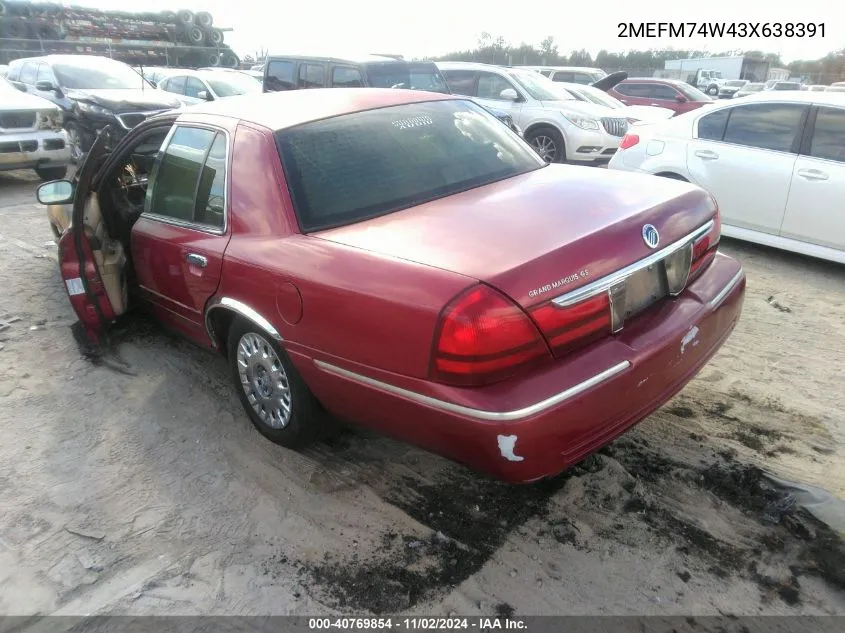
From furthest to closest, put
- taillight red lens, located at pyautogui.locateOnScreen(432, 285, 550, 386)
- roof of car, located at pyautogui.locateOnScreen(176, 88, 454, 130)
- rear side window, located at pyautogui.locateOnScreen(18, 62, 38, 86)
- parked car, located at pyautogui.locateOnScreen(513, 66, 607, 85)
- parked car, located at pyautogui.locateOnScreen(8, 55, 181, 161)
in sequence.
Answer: parked car, located at pyautogui.locateOnScreen(513, 66, 607, 85), rear side window, located at pyautogui.locateOnScreen(18, 62, 38, 86), parked car, located at pyautogui.locateOnScreen(8, 55, 181, 161), roof of car, located at pyautogui.locateOnScreen(176, 88, 454, 130), taillight red lens, located at pyautogui.locateOnScreen(432, 285, 550, 386)

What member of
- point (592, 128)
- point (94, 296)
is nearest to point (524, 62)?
point (592, 128)

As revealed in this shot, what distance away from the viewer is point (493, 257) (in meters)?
2.27

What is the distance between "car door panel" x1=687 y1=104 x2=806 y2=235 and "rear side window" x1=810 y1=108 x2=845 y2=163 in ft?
0.48

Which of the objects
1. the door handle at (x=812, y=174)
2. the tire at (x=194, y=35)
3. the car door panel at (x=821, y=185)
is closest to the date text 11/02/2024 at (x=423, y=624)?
the car door panel at (x=821, y=185)

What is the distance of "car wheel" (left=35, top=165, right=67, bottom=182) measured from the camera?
994 centimetres

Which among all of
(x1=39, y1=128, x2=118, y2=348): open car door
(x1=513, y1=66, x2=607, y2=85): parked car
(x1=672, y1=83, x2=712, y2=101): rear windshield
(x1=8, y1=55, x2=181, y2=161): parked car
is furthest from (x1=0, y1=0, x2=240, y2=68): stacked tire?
(x1=39, y1=128, x2=118, y2=348): open car door

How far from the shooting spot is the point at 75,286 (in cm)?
389

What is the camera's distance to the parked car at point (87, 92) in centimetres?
971

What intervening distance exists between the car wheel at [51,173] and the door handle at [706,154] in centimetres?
888

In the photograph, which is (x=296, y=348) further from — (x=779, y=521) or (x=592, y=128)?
(x=592, y=128)

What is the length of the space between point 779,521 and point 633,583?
720 millimetres

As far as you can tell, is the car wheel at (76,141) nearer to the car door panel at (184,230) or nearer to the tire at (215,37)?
the car door panel at (184,230)

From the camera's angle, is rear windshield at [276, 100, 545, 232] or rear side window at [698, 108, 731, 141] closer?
rear windshield at [276, 100, 545, 232]

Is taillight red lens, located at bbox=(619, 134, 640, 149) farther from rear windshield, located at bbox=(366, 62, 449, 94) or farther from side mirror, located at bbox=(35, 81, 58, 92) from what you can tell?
side mirror, located at bbox=(35, 81, 58, 92)
